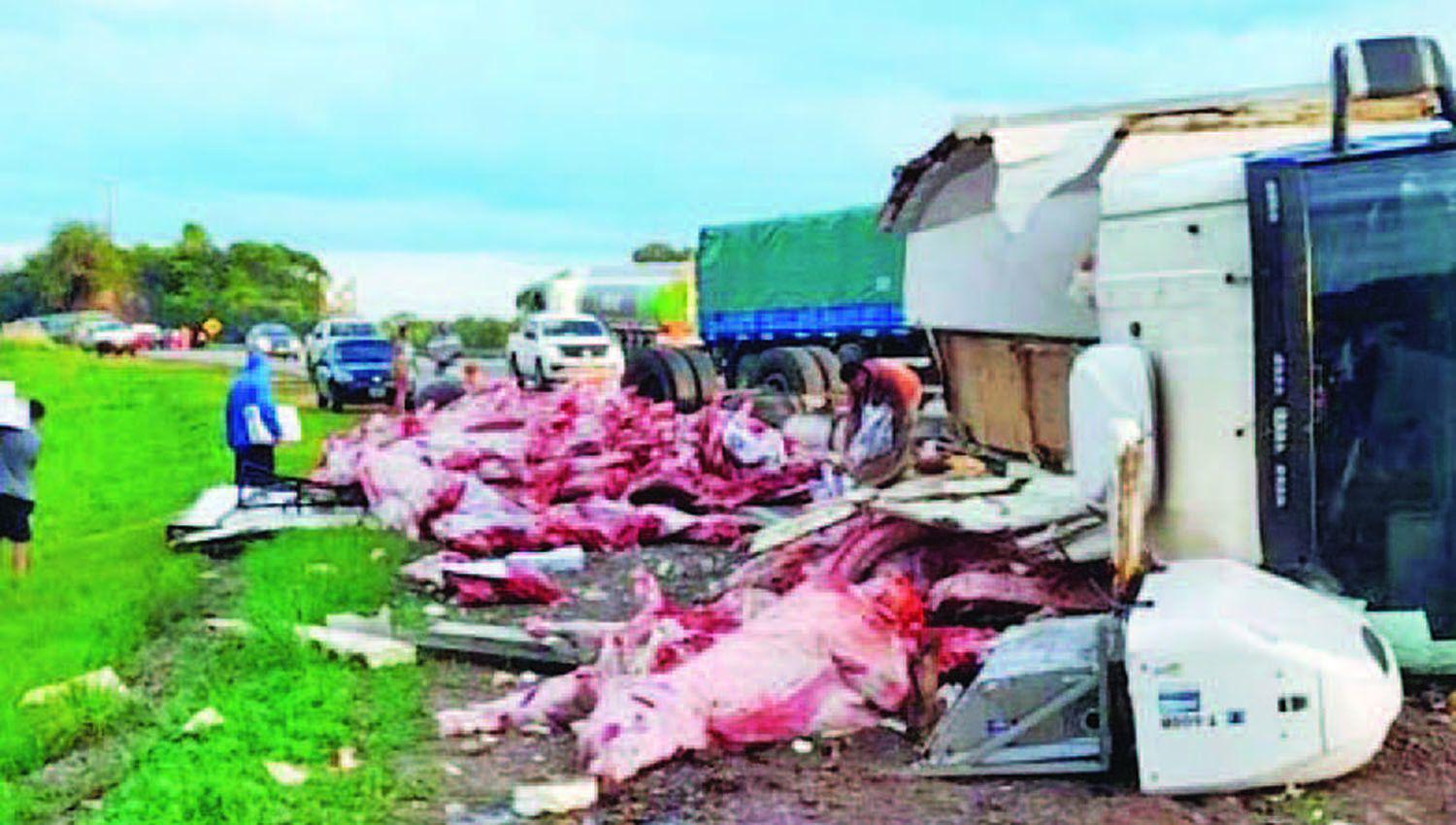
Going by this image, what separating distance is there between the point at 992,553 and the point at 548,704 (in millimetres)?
2186

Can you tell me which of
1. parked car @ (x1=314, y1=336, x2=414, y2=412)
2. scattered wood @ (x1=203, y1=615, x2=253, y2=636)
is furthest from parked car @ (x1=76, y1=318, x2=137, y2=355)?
scattered wood @ (x1=203, y1=615, x2=253, y2=636)

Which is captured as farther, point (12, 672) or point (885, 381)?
point (885, 381)

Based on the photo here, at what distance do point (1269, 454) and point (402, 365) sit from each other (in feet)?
86.3

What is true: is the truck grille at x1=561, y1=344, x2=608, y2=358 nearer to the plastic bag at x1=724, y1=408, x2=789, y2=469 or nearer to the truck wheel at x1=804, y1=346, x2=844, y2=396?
the truck wheel at x1=804, y1=346, x2=844, y2=396

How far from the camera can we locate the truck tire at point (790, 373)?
1236 inches

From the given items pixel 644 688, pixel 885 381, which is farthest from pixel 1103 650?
pixel 885 381

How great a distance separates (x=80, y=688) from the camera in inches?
377

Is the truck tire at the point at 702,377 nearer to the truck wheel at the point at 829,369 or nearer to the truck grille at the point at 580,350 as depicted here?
the truck wheel at the point at 829,369

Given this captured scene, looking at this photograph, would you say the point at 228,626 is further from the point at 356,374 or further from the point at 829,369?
the point at 356,374

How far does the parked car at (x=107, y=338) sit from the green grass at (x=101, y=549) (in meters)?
29.2

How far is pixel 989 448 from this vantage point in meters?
11.5

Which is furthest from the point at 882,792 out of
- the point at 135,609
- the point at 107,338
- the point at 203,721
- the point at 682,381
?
the point at 107,338

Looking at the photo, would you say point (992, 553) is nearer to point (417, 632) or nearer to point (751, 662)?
point (751, 662)

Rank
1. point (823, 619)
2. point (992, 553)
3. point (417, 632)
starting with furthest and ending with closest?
point (417, 632) → point (992, 553) → point (823, 619)
